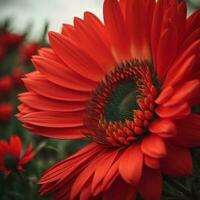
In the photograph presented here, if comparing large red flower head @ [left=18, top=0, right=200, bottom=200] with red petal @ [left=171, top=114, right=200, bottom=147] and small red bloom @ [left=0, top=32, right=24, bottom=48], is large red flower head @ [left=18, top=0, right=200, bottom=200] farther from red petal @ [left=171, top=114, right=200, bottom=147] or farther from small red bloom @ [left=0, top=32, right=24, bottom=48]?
small red bloom @ [left=0, top=32, right=24, bottom=48]

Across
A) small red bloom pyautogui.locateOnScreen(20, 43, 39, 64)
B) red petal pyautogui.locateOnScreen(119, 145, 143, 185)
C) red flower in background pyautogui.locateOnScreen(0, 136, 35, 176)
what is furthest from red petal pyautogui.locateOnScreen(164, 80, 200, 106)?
small red bloom pyautogui.locateOnScreen(20, 43, 39, 64)

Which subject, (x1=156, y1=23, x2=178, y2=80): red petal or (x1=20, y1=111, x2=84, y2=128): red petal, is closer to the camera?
(x1=156, y1=23, x2=178, y2=80): red petal

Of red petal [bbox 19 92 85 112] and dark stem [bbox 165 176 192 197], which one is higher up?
red petal [bbox 19 92 85 112]

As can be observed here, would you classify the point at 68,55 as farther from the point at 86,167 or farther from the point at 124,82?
the point at 86,167

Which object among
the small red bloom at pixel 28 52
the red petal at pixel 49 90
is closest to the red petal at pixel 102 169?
the red petal at pixel 49 90

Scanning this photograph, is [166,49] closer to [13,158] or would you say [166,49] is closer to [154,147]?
[154,147]

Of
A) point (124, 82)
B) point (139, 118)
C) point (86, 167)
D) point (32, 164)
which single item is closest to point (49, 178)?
point (86, 167)

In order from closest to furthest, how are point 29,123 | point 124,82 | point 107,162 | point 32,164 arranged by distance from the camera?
point 107,162 < point 29,123 < point 124,82 < point 32,164

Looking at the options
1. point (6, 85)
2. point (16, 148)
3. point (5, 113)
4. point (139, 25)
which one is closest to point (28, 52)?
point (6, 85)
